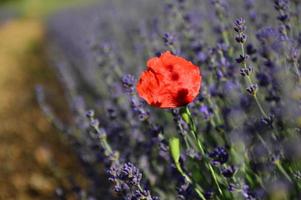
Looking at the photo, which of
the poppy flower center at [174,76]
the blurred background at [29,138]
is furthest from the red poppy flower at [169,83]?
the blurred background at [29,138]

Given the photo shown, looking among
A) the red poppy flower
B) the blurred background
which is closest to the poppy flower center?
the red poppy flower

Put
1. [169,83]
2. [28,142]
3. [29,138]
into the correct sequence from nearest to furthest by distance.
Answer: [169,83]
[28,142]
[29,138]

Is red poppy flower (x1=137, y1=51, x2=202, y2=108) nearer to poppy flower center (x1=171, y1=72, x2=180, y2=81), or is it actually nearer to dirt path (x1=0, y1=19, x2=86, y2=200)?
poppy flower center (x1=171, y1=72, x2=180, y2=81)

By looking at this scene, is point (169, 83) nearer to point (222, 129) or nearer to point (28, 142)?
point (222, 129)

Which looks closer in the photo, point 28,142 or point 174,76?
point 174,76

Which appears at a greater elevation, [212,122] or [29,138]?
[29,138]

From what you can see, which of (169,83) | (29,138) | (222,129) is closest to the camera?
(169,83)

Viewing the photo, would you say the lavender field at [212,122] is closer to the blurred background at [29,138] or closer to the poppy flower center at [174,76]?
the poppy flower center at [174,76]

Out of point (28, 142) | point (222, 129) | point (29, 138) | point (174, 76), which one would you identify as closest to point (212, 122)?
point (222, 129)
